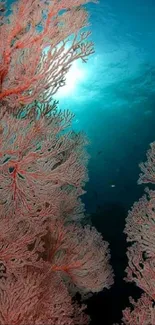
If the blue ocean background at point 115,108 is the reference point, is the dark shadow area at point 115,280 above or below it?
below

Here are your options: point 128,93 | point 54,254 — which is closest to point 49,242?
point 54,254

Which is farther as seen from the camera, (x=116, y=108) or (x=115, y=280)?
(x=116, y=108)

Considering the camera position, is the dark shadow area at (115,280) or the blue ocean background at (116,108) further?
the blue ocean background at (116,108)

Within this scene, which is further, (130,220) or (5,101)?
(130,220)

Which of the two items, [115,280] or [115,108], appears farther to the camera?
[115,108]

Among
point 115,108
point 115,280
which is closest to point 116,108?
point 115,108

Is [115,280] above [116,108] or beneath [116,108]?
beneath

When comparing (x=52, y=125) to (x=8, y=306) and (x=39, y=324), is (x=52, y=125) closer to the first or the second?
(x=8, y=306)

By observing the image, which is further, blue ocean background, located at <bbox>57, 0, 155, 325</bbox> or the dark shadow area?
blue ocean background, located at <bbox>57, 0, 155, 325</bbox>

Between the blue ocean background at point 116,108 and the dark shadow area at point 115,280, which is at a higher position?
the blue ocean background at point 116,108

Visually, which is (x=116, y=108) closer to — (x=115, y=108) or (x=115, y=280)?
(x=115, y=108)

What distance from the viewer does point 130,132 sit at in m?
39.6

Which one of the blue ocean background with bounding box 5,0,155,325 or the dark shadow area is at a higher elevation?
the blue ocean background with bounding box 5,0,155,325

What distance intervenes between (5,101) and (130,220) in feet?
9.75
